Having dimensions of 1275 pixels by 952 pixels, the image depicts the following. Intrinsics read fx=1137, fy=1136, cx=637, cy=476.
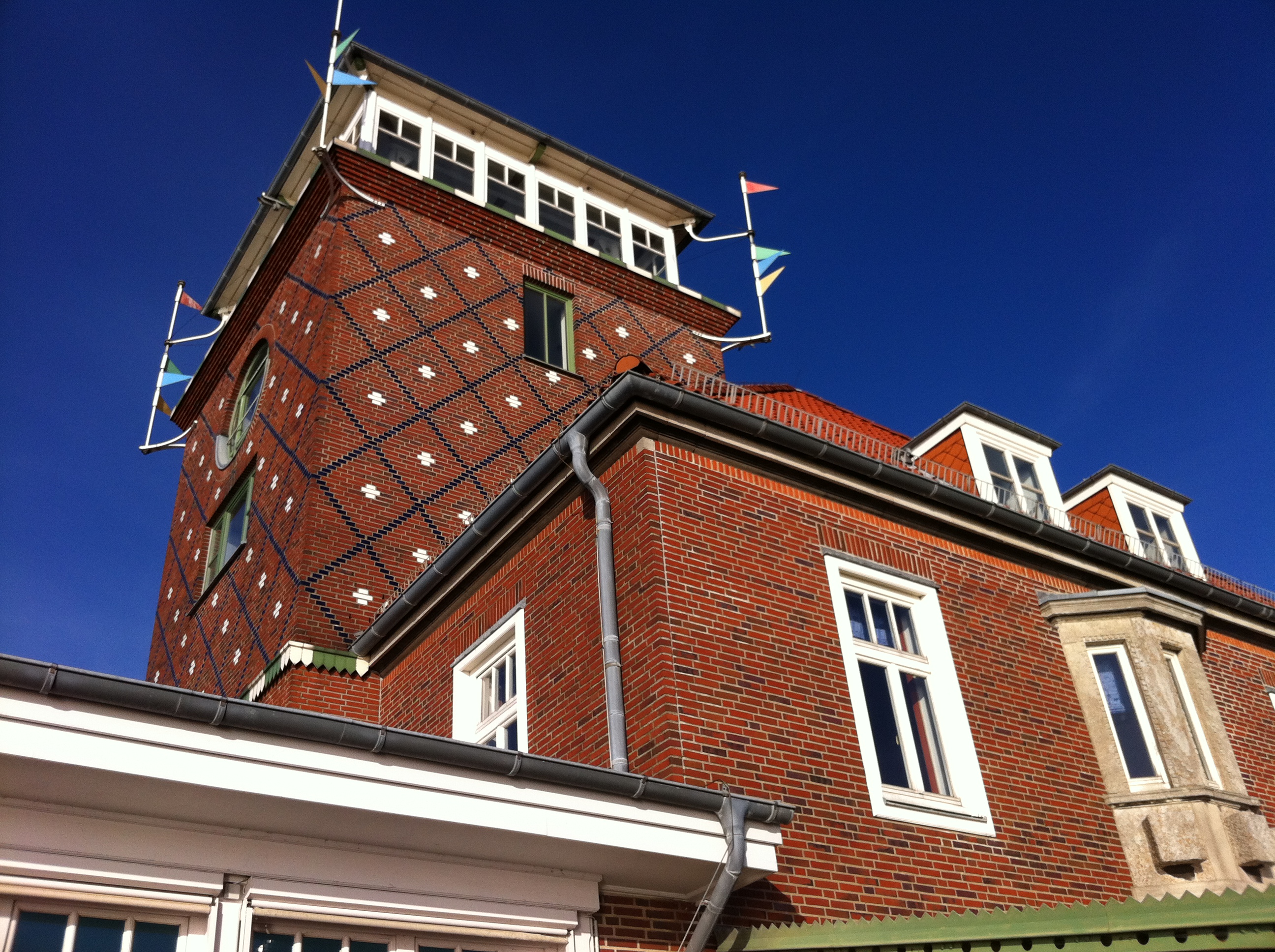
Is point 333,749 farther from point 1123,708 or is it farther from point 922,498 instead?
point 1123,708

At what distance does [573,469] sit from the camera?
9406 mm

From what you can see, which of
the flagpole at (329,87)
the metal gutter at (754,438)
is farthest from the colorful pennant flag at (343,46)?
the metal gutter at (754,438)

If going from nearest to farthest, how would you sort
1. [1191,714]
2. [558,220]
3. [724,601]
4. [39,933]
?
1. [39,933]
2. [724,601]
3. [1191,714]
4. [558,220]

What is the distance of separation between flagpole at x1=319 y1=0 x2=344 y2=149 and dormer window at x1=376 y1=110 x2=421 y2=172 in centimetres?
85

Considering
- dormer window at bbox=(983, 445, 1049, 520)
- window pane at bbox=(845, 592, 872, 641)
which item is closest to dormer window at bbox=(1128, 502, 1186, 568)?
dormer window at bbox=(983, 445, 1049, 520)

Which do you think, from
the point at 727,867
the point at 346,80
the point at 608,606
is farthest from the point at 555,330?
the point at 727,867

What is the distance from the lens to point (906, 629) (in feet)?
32.9

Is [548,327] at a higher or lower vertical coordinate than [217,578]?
higher

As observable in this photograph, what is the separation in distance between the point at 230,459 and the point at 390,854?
1310 centimetres

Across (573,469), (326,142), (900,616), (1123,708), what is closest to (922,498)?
(900,616)

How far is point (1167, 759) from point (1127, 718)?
0.56 metres

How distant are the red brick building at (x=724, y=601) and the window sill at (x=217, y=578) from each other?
0.37 ft

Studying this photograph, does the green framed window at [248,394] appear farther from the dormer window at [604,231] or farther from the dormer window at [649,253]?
A: the dormer window at [649,253]

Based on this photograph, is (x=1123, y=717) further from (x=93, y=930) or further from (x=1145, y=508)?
(x=93, y=930)
